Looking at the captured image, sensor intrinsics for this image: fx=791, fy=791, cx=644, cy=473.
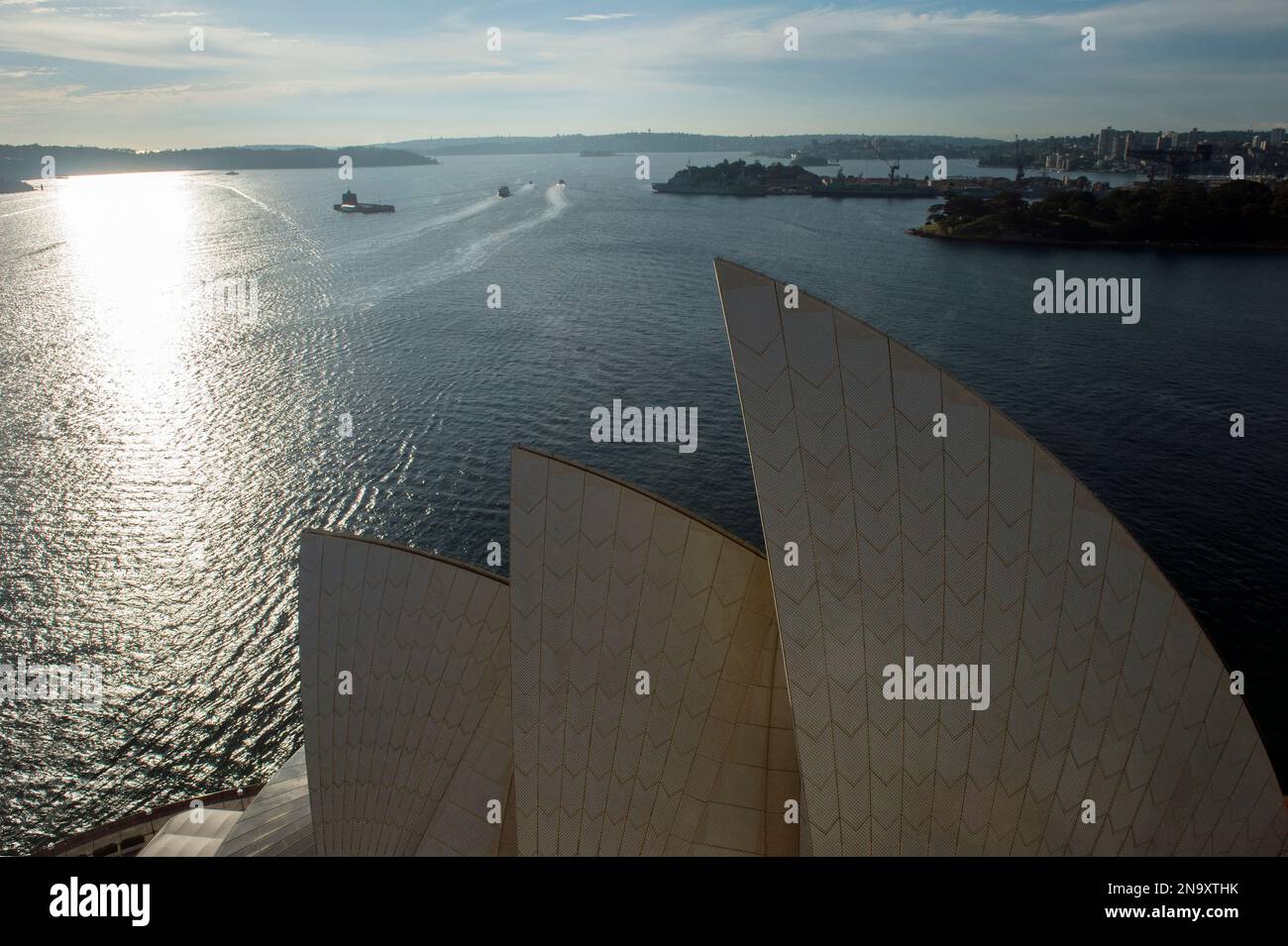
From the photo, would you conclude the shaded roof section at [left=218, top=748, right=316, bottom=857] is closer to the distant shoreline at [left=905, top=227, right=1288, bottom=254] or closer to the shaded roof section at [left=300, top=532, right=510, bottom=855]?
the shaded roof section at [left=300, top=532, right=510, bottom=855]

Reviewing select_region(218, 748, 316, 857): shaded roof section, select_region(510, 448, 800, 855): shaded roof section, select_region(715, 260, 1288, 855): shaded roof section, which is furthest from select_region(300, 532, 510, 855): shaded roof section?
select_region(715, 260, 1288, 855): shaded roof section

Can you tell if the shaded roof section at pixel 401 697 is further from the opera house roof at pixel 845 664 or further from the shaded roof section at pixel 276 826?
the shaded roof section at pixel 276 826

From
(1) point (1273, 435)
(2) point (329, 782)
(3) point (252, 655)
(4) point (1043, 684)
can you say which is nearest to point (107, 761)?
(3) point (252, 655)

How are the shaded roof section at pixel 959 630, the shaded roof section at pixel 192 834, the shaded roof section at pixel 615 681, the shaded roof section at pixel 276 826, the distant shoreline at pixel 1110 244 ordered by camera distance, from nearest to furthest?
the shaded roof section at pixel 959 630
the shaded roof section at pixel 615 681
the shaded roof section at pixel 276 826
the shaded roof section at pixel 192 834
the distant shoreline at pixel 1110 244

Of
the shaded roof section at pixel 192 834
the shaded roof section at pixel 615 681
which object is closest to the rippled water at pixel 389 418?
the shaded roof section at pixel 192 834

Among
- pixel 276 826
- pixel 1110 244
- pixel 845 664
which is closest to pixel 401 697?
pixel 276 826

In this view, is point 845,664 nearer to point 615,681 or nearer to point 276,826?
point 615,681
